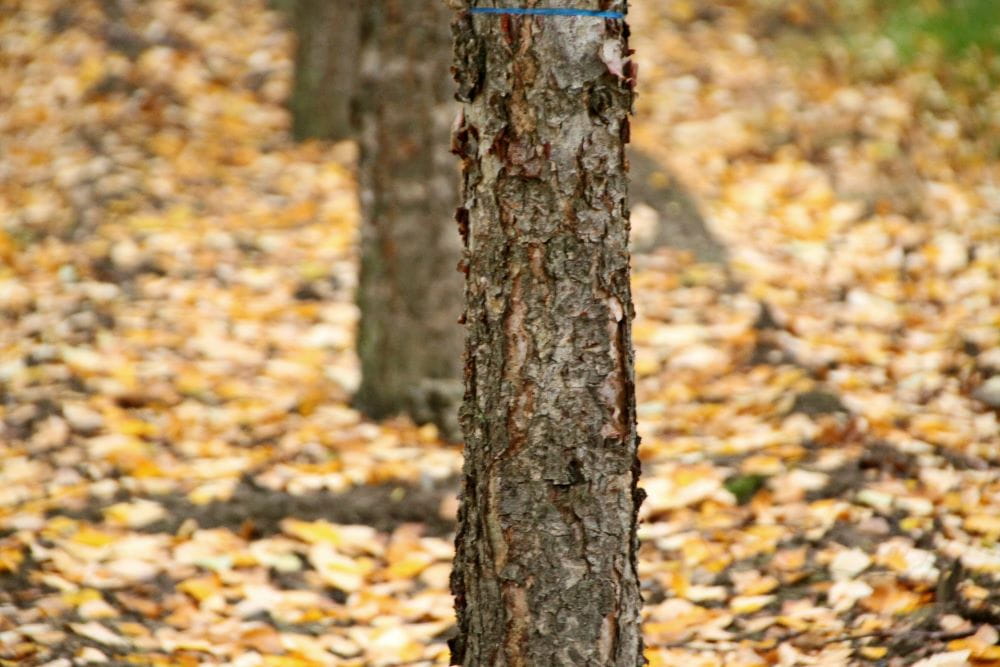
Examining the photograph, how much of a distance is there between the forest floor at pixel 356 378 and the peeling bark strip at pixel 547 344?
2.05 feet

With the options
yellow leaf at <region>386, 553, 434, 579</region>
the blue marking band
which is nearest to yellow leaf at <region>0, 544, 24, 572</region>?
yellow leaf at <region>386, 553, 434, 579</region>

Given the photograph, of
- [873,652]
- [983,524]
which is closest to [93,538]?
[873,652]

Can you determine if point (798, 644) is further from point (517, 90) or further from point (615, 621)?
point (517, 90)

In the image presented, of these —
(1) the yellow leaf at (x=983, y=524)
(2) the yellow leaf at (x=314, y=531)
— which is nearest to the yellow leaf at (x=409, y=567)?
(2) the yellow leaf at (x=314, y=531)

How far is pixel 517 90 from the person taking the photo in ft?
5.39

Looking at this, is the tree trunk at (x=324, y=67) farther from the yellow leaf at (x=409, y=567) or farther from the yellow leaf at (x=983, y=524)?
the yellow leaf at (x=983, y=524)

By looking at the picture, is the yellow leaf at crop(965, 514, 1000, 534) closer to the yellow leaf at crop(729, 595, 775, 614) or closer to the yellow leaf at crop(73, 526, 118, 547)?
the yellow leaf at crop(729, 595, 775, 614)

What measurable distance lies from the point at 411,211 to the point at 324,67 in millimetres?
2942

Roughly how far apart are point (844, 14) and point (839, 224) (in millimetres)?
2768

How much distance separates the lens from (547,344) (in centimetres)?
170

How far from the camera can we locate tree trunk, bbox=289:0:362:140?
19.5 ft

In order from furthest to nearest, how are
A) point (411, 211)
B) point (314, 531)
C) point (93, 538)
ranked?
1. point (411, 211)
2. point (314, 531)
3. point (93, 538)

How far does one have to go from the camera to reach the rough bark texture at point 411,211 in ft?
11.1

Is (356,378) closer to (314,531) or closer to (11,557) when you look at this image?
(314,531)
